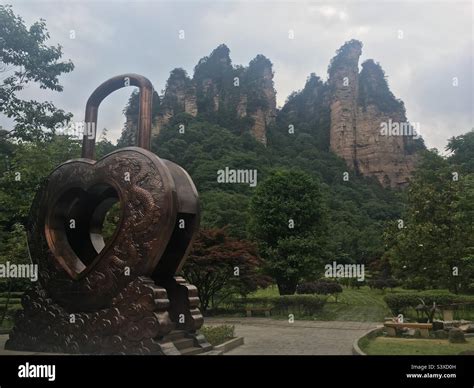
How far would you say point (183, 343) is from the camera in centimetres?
655

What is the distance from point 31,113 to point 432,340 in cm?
940

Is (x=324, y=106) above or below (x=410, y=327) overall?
above

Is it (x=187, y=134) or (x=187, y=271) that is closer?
(x=187, y=271)

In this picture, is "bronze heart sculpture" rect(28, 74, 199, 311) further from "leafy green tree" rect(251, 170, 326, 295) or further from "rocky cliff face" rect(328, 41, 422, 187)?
"rocky cliff face" rect(328, 41, 422, 187)

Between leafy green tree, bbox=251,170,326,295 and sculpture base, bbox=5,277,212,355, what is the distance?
12104mm

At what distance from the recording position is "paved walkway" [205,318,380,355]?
8078 mm

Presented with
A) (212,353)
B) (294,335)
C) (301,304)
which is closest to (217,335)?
(212,353)

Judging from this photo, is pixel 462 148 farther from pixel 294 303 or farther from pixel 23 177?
pixel 23 177

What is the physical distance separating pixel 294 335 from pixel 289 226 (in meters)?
9.19

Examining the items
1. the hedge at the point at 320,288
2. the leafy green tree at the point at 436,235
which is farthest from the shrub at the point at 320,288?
the leafy green tree at the point at 436,235

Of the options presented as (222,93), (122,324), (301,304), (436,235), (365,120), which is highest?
(222,93)
